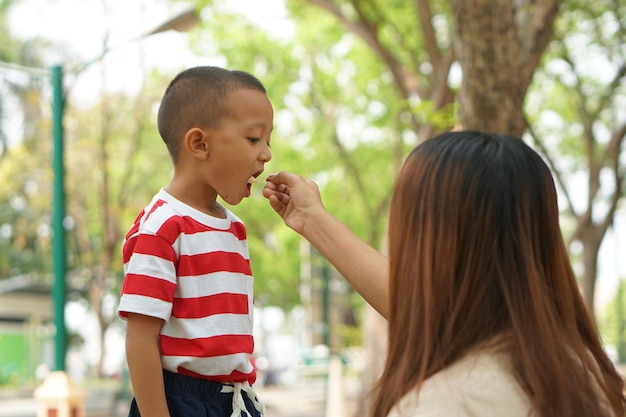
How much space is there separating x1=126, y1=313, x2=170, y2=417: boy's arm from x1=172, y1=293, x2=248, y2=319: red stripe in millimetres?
77

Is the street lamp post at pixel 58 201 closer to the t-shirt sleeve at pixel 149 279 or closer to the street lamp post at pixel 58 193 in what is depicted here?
the street lamp post at pixel 58 193

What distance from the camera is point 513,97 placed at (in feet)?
23.2

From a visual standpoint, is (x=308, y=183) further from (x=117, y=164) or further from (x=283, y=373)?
(x=283, y=373)

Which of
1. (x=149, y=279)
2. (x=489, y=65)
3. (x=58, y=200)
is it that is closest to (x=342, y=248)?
(x=149, y=279)

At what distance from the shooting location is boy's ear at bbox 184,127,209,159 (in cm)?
254

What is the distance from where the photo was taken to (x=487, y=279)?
5.82 ft

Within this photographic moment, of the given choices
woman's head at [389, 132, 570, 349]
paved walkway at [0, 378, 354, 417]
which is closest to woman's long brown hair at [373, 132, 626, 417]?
woman's head at [389, 132, 570, 349]

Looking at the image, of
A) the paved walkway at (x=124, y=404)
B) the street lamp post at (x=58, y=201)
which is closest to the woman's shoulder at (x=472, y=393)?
the street lamp post at (x=58, y=201)

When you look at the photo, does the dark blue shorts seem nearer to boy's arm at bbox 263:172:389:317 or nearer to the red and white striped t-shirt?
the red and white striped t-shirt

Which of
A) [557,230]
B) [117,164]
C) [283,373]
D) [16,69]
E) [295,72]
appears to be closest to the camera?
[557,230]

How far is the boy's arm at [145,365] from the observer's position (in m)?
2.38

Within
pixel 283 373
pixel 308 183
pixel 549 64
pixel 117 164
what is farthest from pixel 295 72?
pixel 283 373

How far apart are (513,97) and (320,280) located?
934 centimetres

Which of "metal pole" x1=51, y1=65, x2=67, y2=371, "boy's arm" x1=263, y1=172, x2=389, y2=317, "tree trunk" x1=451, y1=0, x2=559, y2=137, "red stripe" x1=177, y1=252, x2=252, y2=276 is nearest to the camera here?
"red stripe" x1=177, y1=252, x2=252, y2=276
